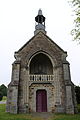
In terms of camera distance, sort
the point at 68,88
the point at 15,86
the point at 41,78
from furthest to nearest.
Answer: the point at 41,78, the point at 68,88, the point at 15,86

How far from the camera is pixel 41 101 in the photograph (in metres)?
16.5

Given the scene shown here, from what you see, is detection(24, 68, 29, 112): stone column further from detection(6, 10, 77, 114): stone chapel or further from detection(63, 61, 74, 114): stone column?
detection(63, 61, 74, 114): stone column

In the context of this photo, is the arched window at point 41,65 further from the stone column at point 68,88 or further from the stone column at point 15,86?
the stone column at point 15,86

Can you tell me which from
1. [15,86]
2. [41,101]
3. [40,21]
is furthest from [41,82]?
[40,21]

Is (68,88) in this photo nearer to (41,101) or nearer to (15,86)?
(41,101)

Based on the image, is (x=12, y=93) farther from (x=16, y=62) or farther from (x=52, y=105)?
(x=52, y=105)

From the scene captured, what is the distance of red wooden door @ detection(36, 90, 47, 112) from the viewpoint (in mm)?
16125

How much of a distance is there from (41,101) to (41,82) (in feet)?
7.31

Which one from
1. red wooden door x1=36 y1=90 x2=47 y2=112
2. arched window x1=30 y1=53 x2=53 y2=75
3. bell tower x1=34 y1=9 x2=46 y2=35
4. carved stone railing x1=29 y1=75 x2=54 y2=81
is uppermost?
bell tower x1=34 y1=9 x2=46 y2=35

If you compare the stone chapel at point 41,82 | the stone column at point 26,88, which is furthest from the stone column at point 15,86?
the stone column at point 26,88

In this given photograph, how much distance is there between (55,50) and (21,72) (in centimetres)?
516

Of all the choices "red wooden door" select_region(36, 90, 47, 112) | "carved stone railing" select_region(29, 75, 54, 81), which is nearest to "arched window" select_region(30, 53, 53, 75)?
"carved stone railing" select_region(29, 75, 54, 81)

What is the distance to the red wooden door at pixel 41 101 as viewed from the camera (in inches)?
635

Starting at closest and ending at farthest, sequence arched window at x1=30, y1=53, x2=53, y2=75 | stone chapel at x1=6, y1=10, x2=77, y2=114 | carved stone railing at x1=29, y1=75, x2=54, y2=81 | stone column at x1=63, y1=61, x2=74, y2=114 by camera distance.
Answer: stone column at x1=63, y1=61, x2=74, y2=114, stone chapel at x1=6, y1=10, x2=77, y2=114, carved stone railing at x1=29, y1=75, x2=54, y2=81, arched window at x1=30, y1=53, x2=53, y2=75
